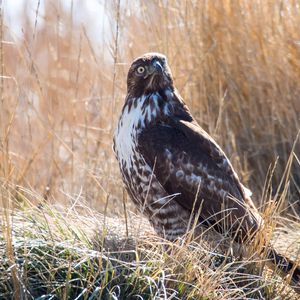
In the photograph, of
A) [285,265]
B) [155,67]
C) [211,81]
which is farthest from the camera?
[211,81]

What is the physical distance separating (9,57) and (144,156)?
248 inches

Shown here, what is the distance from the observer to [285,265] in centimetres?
516

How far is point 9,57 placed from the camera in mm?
11320

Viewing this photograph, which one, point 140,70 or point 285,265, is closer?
point 285,265

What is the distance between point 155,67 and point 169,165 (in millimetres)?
585

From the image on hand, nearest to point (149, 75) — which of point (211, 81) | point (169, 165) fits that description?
point (169, 165)

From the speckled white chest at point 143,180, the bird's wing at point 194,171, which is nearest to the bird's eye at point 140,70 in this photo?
the speckled white chest at point 143,180

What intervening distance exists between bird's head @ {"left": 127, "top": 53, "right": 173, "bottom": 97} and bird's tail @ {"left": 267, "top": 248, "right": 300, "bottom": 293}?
120 cm

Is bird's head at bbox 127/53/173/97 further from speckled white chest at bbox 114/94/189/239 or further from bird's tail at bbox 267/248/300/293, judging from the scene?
bird's tail at bbox 267/248/300/293

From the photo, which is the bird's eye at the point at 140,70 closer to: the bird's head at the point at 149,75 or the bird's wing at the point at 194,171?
the bird's head at the point at 149,75

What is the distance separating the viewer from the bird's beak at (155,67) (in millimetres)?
5469

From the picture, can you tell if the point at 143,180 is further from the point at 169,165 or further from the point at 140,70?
the point at 140,70

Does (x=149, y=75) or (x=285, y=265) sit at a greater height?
(x=149, y=75)

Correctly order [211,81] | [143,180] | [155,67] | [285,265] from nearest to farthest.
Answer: [285,265], [143,180], [155,67], [211,81]
